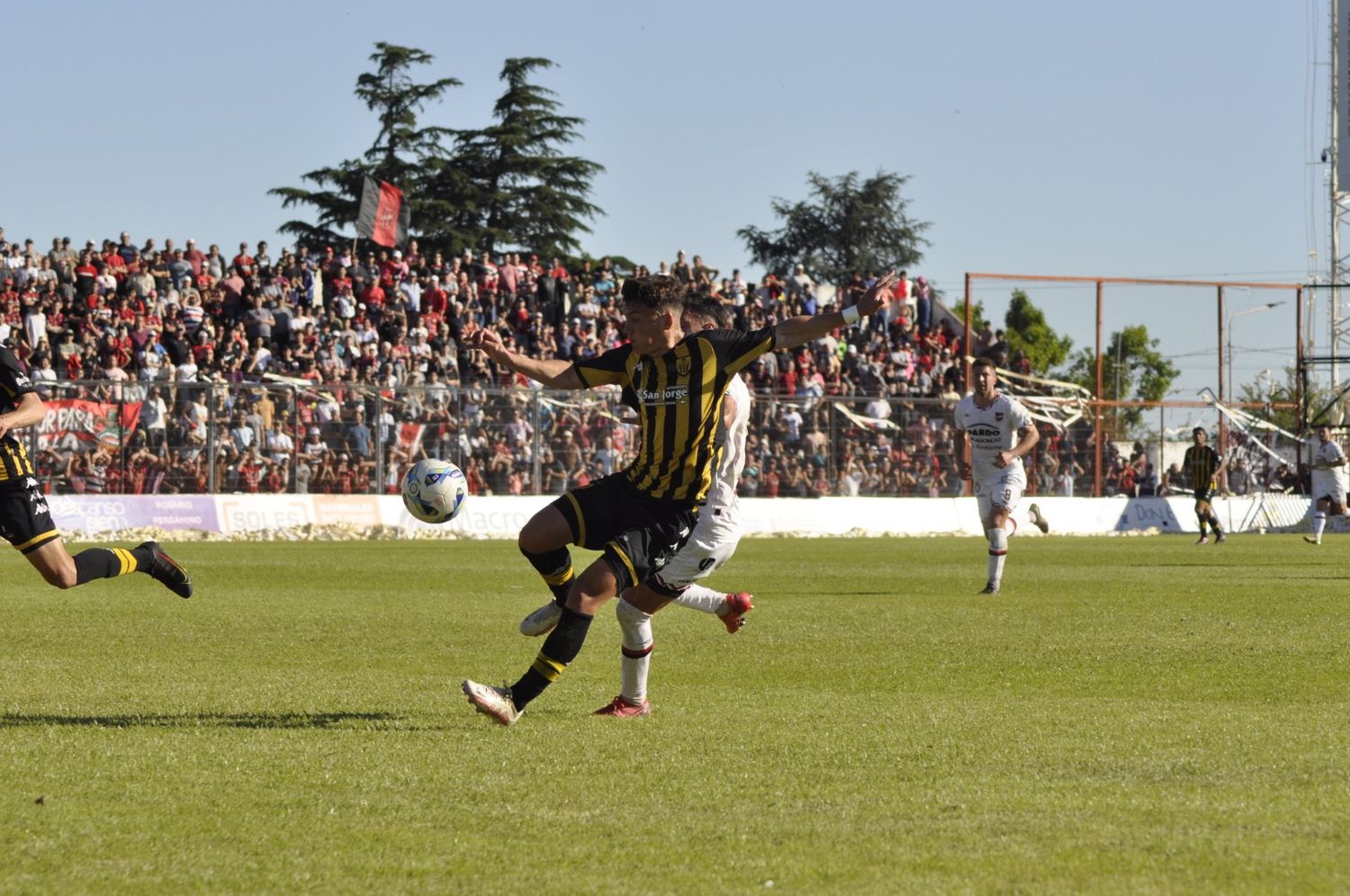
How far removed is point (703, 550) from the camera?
772 centimetres

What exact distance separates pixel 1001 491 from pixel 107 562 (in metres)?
9.48

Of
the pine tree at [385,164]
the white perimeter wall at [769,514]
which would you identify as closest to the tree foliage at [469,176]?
the pine tree at [385,164]

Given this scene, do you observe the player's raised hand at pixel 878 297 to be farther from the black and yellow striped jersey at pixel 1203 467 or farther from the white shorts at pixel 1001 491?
the black and yellow striped jersey at pixel 1203 467

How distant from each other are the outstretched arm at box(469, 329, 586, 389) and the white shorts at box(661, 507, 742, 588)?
864 millimetres

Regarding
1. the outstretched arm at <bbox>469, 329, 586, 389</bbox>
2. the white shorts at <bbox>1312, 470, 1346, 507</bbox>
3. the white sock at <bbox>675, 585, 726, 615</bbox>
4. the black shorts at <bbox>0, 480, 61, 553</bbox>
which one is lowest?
the white shorts at <bbox>1312, 470, 1346, 507</bbox>

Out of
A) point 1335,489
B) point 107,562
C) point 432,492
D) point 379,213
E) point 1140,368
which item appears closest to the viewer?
point 432,492

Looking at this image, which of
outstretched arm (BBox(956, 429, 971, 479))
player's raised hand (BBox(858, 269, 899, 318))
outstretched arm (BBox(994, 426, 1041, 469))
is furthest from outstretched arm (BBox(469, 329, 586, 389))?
outstretched arm (BBox(956, 429, 971, 479))

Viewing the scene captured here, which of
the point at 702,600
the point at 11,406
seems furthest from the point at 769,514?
the point at 702,600

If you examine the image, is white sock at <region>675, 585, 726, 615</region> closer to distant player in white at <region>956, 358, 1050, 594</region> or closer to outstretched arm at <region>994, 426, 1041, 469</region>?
outstretched arm at <region>994, 426, 1041, 469</region>

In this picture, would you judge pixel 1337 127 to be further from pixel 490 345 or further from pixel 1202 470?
pixel 490 345

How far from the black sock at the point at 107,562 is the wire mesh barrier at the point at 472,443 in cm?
1600

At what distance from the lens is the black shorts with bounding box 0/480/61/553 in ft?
31.5

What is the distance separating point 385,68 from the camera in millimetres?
62062

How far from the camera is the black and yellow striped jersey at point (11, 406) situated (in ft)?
31.0
